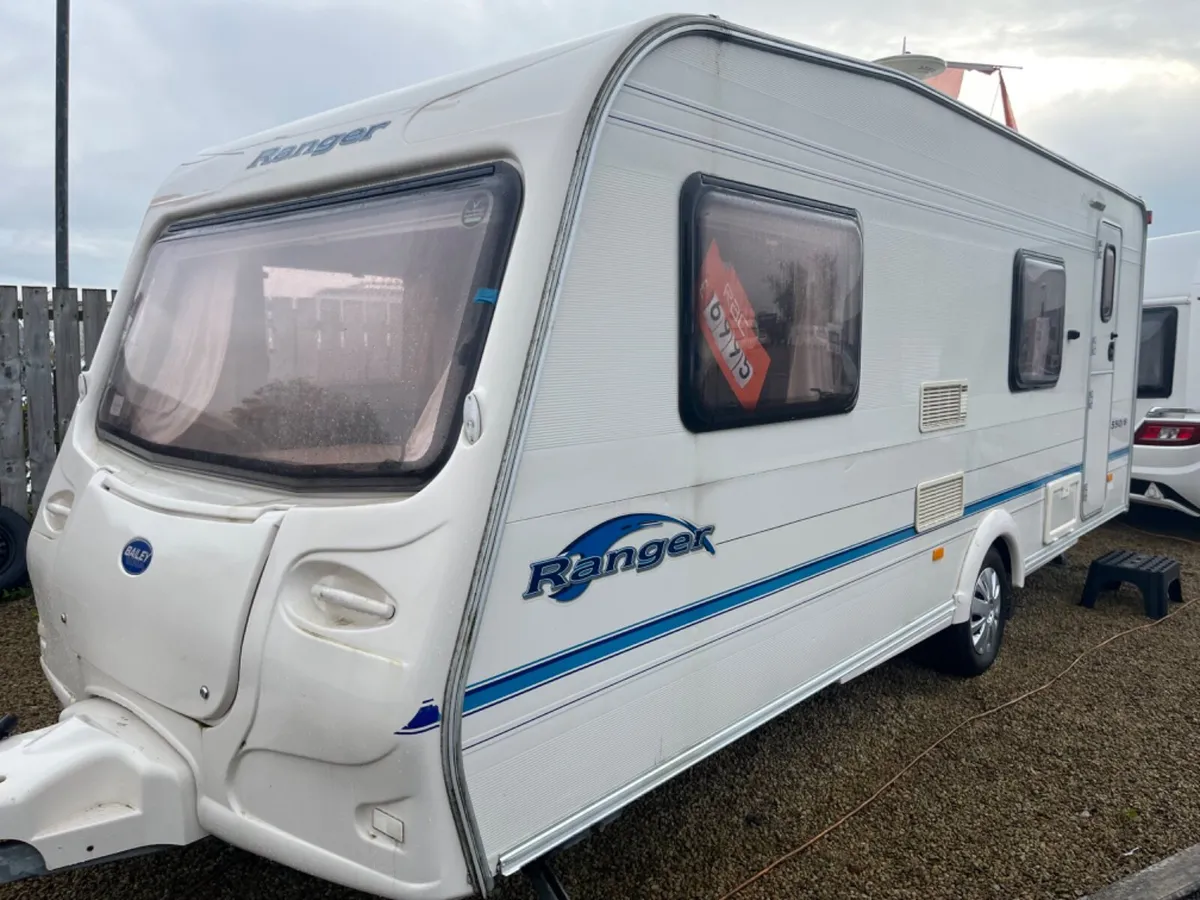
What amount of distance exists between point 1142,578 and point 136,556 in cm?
565

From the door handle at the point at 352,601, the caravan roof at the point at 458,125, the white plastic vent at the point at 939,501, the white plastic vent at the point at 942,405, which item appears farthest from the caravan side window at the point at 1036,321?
the door handle at the point at 352,601

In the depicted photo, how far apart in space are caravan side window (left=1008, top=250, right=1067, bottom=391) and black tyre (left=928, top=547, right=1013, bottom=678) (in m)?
0.95

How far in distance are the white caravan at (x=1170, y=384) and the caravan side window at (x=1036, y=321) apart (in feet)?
10.6

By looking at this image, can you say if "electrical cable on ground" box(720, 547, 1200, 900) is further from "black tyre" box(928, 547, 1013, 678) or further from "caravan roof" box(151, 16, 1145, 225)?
"caravan roof" box(151, 16, 1145, 225)

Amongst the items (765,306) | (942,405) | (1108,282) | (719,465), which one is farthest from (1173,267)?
(719,465)

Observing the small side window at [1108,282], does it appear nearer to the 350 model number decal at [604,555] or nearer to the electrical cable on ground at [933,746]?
the electrical cable on ground at [933,746]

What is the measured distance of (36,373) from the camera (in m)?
5.85

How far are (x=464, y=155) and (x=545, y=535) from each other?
1.00 metres

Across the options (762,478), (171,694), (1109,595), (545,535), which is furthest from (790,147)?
(1109,595)

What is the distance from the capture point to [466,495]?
6.70 ft

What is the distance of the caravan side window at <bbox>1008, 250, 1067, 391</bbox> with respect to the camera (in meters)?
4.61

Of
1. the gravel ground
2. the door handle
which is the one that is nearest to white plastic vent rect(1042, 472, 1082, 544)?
the gravel ground

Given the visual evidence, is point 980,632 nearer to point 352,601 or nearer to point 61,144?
point 352,601

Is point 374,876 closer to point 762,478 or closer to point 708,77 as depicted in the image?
point 762,478
